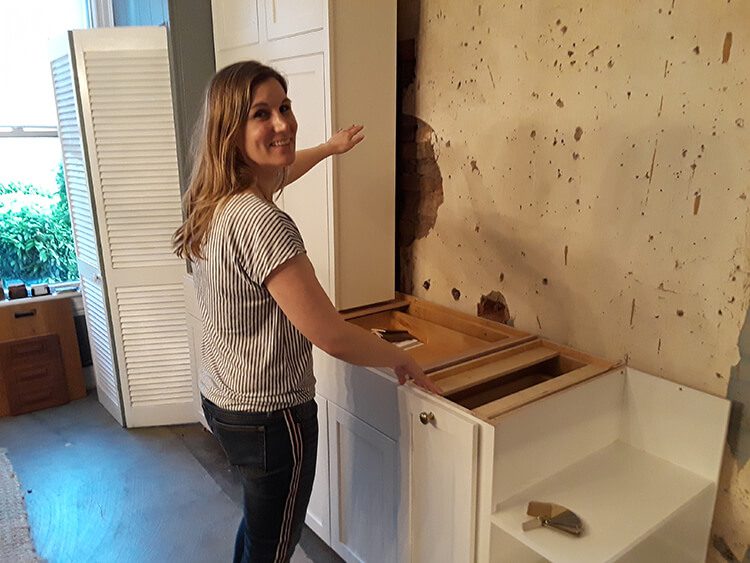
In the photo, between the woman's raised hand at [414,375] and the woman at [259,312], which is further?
the woman's raised hand at [414,375]

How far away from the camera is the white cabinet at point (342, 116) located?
185 centimetres

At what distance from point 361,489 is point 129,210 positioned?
5.70 ft

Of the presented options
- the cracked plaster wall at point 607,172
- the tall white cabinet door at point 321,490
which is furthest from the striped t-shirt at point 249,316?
the cracked plaster wall at point 607,172

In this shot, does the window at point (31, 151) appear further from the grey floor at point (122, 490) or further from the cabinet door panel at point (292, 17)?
the cabinet door panel at point (292, 17)

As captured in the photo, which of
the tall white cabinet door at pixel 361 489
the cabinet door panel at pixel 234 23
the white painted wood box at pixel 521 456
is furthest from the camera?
the cabinet door panel at pixel 234 23

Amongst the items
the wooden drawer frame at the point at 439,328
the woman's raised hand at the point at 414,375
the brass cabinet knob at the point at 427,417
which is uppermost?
the woman's raised hand at the point at 414,375

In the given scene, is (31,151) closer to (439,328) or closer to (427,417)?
(439,328)

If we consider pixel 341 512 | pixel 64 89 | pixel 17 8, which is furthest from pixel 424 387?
pixel 17 8

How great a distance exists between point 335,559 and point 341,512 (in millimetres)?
281

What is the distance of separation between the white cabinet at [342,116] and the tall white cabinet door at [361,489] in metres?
0.48

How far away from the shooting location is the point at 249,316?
1307 mm

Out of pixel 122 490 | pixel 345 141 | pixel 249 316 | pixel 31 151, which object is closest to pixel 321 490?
pixel 249 316

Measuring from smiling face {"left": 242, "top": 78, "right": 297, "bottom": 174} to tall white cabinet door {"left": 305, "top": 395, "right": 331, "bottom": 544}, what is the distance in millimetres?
852

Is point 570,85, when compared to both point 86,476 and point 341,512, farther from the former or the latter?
point 86,476
